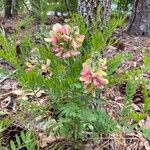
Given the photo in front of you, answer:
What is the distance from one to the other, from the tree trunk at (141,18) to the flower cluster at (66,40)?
2466 mm

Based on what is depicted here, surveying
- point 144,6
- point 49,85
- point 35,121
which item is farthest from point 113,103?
point 144,6

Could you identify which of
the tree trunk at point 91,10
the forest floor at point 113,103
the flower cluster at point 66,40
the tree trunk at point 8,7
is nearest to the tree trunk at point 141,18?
the forest floor at point 113,103

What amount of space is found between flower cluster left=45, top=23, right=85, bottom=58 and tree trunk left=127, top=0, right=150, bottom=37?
8.09ft

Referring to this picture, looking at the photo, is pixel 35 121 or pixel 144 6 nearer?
pixel 35 121

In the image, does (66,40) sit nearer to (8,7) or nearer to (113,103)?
(113,103)

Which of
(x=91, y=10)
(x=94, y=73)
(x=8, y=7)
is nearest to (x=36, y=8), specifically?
(x=8, y=7)

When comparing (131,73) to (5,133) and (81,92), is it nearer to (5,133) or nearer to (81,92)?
(81,92)

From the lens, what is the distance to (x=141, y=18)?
4.11 meters

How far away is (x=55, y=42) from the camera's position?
1.73 m

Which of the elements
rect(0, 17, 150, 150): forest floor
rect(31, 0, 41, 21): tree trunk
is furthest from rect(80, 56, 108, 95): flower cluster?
rect(31, 0, 41, 21): tree trunk

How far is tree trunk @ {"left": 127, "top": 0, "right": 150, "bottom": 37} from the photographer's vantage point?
4074 mm

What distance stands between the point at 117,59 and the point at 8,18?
144 inches

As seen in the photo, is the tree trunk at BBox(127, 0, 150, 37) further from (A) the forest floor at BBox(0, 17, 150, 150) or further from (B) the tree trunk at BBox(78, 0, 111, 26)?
(B) the tree trunk at BBox(78, 0, 111, 26)

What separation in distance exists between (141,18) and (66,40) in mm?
2506
